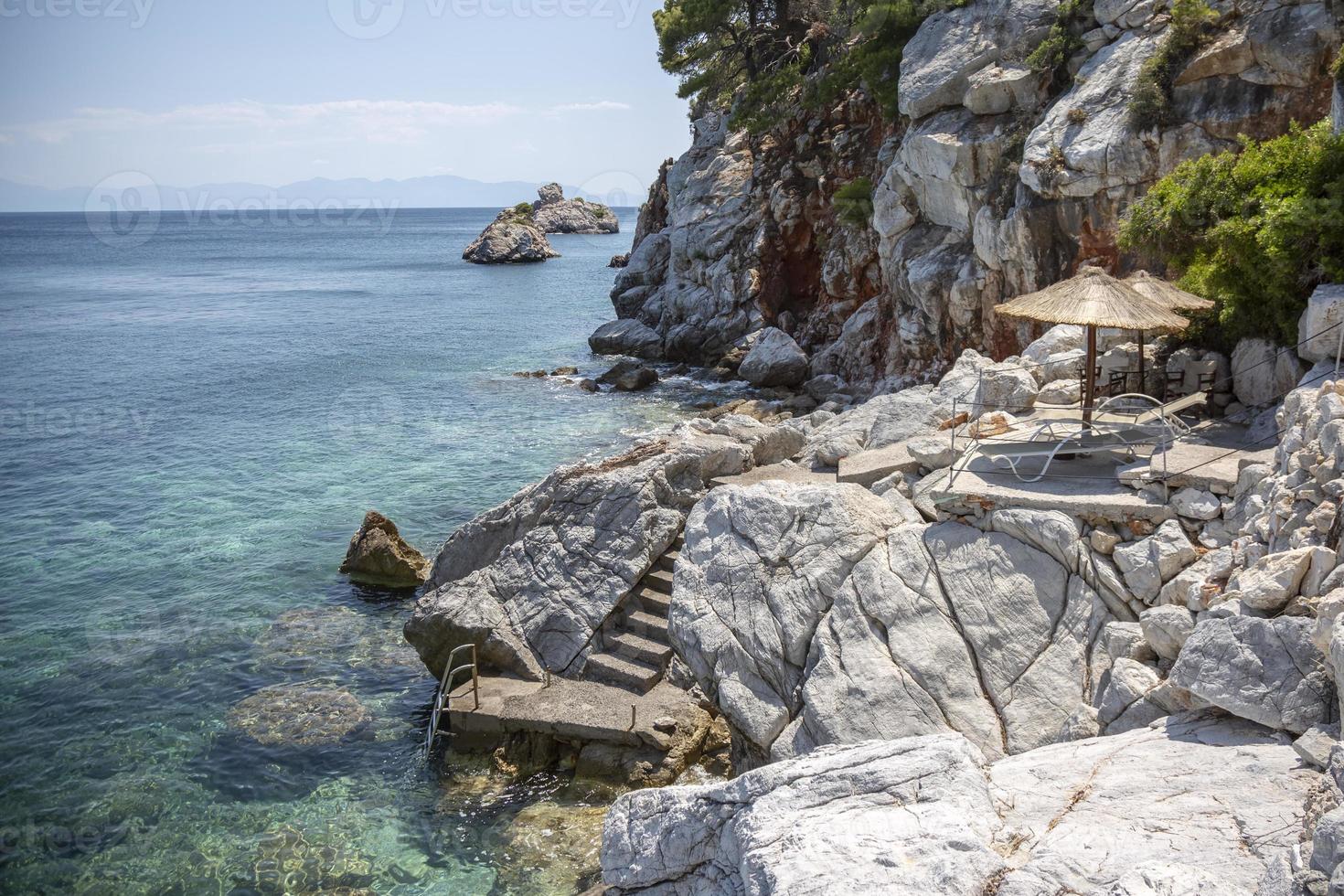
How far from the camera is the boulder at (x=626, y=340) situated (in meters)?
52.6

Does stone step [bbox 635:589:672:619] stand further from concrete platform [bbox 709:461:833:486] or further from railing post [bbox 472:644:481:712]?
railing post [bbox 472:644:481:712]

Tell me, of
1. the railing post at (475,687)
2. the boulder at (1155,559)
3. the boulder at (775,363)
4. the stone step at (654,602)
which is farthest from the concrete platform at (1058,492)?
the boulder at (775,363)

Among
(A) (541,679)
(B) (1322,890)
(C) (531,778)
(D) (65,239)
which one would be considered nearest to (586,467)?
(A) (541,679)

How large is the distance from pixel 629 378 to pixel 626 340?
972 cm

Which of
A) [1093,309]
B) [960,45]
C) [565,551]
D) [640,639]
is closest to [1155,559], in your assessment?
[1093,309]

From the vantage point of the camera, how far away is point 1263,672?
7.96m

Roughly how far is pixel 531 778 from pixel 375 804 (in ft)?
8.26

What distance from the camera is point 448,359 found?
55.8m

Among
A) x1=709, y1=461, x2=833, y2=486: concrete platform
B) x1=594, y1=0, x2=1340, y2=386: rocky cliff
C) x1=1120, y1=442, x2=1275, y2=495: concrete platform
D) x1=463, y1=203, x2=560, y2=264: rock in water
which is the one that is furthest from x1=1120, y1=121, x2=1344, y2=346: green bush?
x1=463, y1=203, x2=560, y2=264: rock in water

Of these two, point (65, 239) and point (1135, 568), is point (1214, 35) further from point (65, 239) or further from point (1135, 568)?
point (65, 239)

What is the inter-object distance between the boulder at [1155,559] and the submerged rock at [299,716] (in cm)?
1333

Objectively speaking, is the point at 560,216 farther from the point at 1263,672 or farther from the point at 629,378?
the point at 1263,672

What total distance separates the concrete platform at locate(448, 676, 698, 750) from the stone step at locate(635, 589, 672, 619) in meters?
1.57

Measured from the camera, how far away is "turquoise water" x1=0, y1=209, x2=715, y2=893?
47.5 ft
